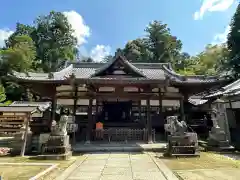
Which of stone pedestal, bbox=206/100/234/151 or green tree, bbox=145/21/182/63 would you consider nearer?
stone pedestal, bbox=206/100/234/151

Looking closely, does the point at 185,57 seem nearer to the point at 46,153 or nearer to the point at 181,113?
the point at 181,113

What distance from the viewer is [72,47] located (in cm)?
5562

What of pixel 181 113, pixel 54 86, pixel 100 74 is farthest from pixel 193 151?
pixel 54 86

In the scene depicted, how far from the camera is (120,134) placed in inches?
519

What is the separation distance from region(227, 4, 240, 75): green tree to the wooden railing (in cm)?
1610

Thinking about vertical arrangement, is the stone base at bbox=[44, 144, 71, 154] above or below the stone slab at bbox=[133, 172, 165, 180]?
above

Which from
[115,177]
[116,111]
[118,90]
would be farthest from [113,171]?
[116,111]

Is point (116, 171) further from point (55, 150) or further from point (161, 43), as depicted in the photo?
point (161, 43)

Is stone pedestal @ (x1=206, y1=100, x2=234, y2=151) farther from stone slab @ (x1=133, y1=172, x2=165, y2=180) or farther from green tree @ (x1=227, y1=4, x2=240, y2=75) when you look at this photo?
green tree @ (x1=227, y1=4, x2=240, y2=75)

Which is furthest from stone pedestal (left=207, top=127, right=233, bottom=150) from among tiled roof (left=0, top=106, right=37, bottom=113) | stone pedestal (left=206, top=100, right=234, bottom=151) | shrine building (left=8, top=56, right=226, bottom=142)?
tiled roof (left=0, top=106, right=37, bottom=113)

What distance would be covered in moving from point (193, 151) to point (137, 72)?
704 cm

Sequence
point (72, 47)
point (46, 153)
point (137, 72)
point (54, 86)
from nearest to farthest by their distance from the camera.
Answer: point (46, 153)
point (54, 86)
point (137, 72)
point (72, 47)

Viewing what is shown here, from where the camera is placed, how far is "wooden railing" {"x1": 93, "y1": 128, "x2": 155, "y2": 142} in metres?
13.1

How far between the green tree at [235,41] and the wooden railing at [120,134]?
16.1 metres
